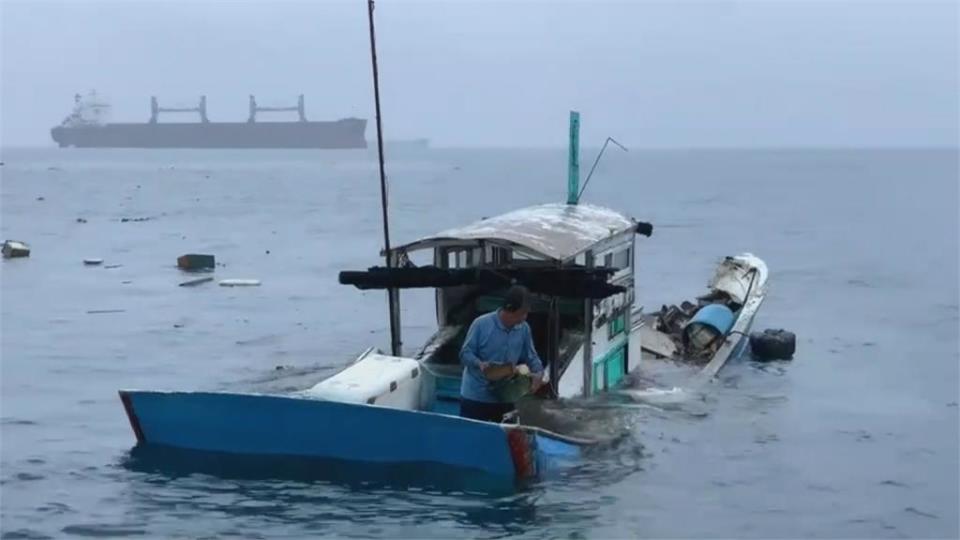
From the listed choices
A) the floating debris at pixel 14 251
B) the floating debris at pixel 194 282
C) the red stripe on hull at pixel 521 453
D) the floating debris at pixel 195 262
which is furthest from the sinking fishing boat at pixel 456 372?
the floating debris at pixel 14 251

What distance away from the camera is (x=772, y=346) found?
73.6 ft

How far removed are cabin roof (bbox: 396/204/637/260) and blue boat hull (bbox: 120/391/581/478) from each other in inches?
108

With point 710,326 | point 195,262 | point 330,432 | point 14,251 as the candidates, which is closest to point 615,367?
point 710,326

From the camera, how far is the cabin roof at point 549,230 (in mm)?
15328

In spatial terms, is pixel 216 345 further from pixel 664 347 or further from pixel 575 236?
pixel 575 236

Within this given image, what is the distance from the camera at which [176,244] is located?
45875mm

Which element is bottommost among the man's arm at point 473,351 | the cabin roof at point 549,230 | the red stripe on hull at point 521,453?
the red stripe on hull at point 521,453

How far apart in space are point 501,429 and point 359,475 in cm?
166

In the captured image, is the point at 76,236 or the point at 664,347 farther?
the point at 76,236

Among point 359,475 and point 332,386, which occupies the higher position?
point 332,386

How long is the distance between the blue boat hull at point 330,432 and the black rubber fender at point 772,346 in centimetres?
977

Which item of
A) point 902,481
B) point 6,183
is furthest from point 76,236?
point 6,183

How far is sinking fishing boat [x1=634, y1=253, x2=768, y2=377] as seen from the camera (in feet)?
68.7

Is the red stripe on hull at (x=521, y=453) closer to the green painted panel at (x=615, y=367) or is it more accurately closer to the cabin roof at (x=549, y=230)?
the cabin roof at (x=549, y=230)
